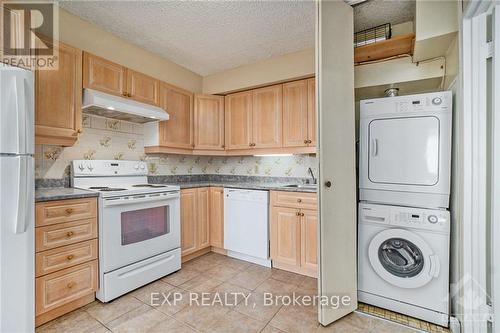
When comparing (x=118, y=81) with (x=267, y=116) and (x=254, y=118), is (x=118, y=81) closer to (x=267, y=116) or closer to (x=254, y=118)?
(x=254, y=118)

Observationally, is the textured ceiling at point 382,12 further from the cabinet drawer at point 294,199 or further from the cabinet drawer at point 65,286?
the cabinet drawer at point 65,286

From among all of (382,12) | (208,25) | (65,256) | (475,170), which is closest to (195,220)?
(65,256)

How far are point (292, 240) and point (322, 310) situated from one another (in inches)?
34.6

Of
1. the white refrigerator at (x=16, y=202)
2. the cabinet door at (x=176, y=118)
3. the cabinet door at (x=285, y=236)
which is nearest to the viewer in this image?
the white refrigerator at (x=16, y=202)

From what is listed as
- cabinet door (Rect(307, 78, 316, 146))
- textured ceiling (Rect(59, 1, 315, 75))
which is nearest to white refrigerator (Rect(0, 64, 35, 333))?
textured ceiling (Rect(59, 1, 315, 75))

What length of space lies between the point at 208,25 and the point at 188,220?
2.11 m

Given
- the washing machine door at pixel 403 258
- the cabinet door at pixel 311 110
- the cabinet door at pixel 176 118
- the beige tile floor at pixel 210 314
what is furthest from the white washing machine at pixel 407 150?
the cabinet door at pixel 176 118

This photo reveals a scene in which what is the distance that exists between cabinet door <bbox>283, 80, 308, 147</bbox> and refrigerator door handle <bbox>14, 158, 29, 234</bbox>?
7.66 feet

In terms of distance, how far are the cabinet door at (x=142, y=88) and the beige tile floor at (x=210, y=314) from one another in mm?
1933

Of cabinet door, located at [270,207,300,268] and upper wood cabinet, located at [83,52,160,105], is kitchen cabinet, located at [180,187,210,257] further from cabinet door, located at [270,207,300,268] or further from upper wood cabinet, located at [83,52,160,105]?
upper wood cabinet, located at [83,52,160,105]

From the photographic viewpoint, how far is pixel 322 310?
1.70m

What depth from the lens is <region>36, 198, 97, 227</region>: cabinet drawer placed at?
167 centimetres

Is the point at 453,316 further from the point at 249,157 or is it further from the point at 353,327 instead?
the point at 249,157

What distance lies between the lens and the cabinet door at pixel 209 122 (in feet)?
10.7
